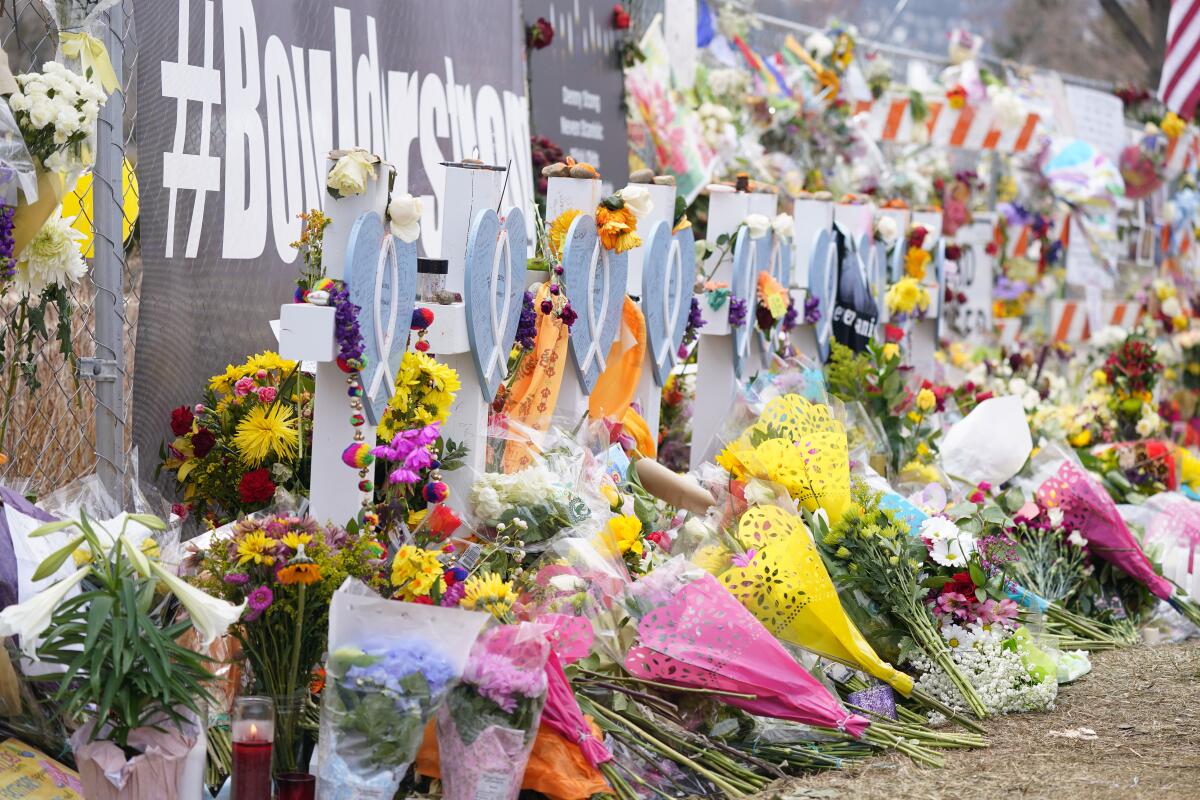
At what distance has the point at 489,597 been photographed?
2.76 m

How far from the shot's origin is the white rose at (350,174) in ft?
9.66

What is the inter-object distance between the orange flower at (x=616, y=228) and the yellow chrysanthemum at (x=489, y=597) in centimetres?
144

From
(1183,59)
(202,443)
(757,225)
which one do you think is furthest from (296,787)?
(1183,59)

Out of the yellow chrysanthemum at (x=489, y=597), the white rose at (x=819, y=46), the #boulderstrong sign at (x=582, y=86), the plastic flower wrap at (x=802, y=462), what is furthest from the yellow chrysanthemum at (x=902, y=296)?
the yellow chrysanthemum at (x=489, y=597)

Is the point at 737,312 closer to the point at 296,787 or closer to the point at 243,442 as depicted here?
the point at 243,442

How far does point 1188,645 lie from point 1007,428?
0.94 meters

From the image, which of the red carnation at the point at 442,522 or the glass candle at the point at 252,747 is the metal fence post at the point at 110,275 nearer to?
the red carnation at the point at 442,522

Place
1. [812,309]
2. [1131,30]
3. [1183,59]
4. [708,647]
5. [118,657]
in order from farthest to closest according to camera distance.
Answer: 1. [1131,30]
2. [1183,59]
3. [812,309]
4. [708,647]
5. [118,657]

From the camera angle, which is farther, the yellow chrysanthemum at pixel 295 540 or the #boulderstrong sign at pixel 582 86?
the #boulderstrong sign at pixel 582 86

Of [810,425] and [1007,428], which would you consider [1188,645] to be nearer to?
[1007,428]

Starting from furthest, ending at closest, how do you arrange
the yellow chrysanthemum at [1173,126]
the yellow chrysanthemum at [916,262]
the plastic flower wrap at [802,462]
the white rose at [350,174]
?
the yellow chrysanthemum at [1173,126] → the yellow chrysanthemum at [916,262] → the plastic flower wrap at [802,462] → the white rose at [350,174]

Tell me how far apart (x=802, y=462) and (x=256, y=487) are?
1458 mm

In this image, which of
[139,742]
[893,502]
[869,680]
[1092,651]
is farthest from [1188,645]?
[139,742]

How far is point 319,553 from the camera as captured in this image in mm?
2701
